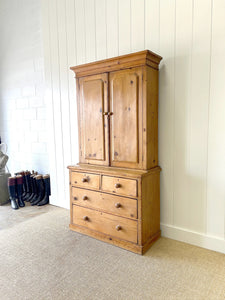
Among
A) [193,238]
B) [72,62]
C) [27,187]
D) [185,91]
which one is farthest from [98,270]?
[72,62]

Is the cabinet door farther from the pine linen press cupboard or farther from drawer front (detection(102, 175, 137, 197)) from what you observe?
drawer front (detection(102, 175, 137, 197))

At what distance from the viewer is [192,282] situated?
62.0 inches

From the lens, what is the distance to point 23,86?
12.5 ft

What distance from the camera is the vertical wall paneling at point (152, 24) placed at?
2.12m

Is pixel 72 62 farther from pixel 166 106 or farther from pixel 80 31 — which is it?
pixel 166 106

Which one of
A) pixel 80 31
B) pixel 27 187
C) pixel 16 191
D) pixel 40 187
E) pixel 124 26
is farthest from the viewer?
pixel 27 187

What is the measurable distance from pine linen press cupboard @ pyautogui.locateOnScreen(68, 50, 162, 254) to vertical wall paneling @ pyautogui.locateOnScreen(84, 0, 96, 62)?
0.48 m

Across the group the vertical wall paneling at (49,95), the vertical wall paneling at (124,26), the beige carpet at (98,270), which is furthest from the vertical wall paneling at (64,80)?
the beige carpet at (98,270)

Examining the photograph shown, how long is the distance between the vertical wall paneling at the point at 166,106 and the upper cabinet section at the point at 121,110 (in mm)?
87

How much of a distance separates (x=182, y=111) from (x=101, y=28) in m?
1.38

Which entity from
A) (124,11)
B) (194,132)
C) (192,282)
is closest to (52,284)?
(192,282)

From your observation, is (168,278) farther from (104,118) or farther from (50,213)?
(50,213)

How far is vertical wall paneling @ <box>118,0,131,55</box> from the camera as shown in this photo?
2.30 meters

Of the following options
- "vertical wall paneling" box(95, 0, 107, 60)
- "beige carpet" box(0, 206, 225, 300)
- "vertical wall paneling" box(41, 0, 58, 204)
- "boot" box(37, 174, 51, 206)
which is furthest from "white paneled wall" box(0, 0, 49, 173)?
"beige carpet" box(0, 206, 225, 300)
